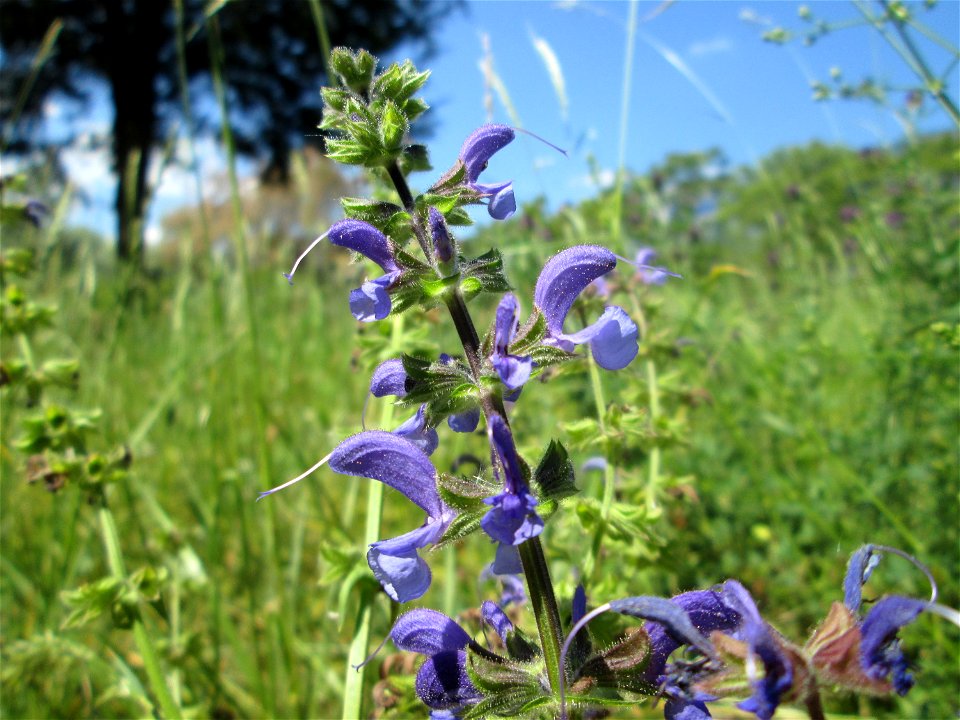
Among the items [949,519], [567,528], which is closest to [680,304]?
[949,519]

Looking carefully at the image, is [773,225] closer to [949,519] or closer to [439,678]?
[949,519]

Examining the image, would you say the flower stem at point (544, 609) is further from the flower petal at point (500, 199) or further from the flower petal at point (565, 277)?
the flower petal at point (500, 199)

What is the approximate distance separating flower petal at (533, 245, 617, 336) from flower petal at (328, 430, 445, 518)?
283mm

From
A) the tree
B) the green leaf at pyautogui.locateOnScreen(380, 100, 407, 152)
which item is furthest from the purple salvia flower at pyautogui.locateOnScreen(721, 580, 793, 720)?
the tree

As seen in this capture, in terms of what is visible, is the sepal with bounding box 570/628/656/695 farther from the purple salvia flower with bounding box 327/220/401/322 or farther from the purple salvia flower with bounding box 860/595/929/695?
the purple salvia flower with bounding box 327/220/401/322

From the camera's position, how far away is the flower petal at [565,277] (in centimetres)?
112

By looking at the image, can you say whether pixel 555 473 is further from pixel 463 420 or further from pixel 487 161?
pixel 487 161

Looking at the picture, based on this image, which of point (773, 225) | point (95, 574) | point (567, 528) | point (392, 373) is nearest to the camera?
point (392, 373)

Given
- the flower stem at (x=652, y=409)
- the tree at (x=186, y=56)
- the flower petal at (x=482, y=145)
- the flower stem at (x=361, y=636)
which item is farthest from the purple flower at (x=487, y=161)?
the tree at (x=186, y=56)

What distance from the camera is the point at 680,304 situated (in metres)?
3.99

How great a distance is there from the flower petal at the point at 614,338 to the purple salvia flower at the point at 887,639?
1.37ft

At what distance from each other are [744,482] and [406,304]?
2.39 meters

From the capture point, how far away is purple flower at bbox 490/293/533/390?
951 mm

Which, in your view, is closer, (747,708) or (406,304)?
(747,708)
